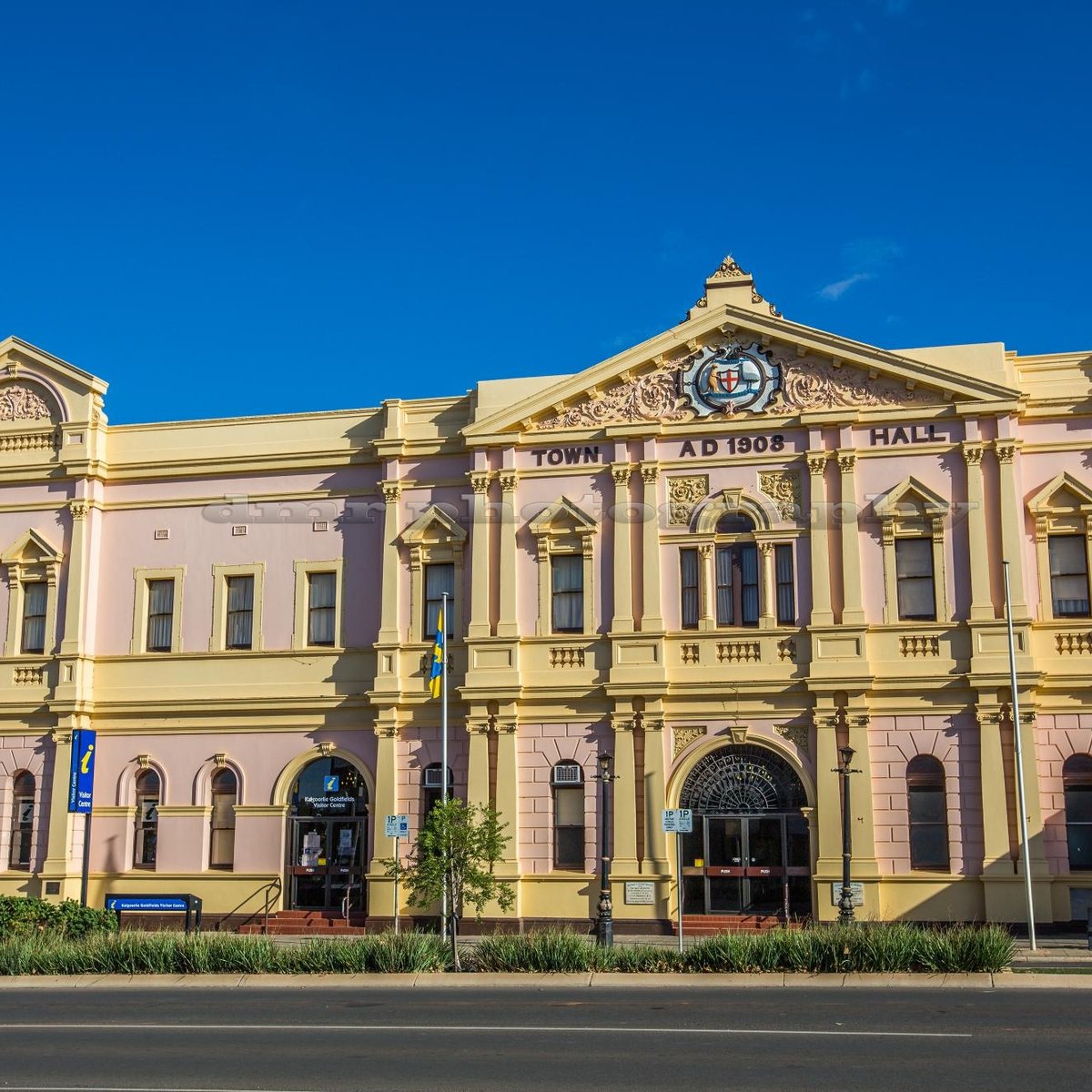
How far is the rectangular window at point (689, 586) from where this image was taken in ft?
104

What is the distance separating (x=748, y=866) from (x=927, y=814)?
3736mm

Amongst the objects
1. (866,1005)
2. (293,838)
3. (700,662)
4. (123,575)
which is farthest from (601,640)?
(866,1005)

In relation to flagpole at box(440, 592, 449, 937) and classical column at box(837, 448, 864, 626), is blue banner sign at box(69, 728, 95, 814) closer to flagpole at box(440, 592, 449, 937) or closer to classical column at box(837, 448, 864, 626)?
flagpole at box(440, 592, 449, 937)

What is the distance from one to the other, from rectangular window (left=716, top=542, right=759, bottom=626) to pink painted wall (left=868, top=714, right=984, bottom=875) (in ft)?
11.3

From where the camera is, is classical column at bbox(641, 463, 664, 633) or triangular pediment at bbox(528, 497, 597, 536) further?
triangular pediment at bbox(528, 497, 597, 536)

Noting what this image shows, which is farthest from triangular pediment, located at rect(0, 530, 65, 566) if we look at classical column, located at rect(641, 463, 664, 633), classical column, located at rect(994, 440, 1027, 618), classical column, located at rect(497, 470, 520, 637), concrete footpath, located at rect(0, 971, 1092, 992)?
classical column, located at rect(994, 440, 1027, 618)

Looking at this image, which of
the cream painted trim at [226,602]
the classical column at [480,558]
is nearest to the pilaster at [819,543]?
the classical column at [480,558]

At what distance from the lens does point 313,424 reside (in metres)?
34.8

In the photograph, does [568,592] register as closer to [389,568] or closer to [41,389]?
[389,568]

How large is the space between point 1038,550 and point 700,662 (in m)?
7.24

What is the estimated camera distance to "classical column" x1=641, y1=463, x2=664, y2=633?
31.5m

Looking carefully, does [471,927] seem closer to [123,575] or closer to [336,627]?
[336,627]

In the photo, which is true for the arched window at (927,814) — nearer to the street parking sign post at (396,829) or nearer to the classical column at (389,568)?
the street parking sign post at (396,829)

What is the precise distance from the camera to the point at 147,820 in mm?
33875
